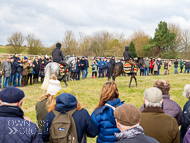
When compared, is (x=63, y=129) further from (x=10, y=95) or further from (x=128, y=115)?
(x=128, y=115)

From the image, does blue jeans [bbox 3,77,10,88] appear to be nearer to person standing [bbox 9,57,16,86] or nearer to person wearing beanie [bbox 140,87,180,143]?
A: person standing [bbox 9,57,16,86]

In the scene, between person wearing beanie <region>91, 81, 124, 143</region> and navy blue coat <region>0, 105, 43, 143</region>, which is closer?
navy blue coat <region>0, 105, 43, 143</region>

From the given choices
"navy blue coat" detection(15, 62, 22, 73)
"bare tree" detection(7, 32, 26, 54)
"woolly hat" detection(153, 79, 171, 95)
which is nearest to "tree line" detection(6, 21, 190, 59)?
"bare tree" detection(7, 32, 26, 54)

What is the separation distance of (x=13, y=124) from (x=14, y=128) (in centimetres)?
5

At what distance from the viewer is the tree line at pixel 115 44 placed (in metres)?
35.8

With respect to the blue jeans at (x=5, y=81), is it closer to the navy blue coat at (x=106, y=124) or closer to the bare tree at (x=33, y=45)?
the navy blue coat at (x=106, y=124)

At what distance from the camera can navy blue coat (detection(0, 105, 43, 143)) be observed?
6.69 ft

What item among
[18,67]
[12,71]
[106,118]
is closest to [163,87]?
[106,118]

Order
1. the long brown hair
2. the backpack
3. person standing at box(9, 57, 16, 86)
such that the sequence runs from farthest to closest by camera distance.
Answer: person standing at box(9, 57, 16, 86)
the long brown hair
the backpack

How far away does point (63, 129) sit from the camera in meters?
2.33

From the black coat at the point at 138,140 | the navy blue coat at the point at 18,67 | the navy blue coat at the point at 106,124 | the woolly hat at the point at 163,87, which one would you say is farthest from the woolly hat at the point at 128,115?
the navy blue coat at the point at 18,67

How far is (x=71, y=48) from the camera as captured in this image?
37.9 meters

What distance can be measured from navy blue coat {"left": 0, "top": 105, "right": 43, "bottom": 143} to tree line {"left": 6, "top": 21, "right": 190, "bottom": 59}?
3512cm

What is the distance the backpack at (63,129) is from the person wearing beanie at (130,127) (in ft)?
2.53
